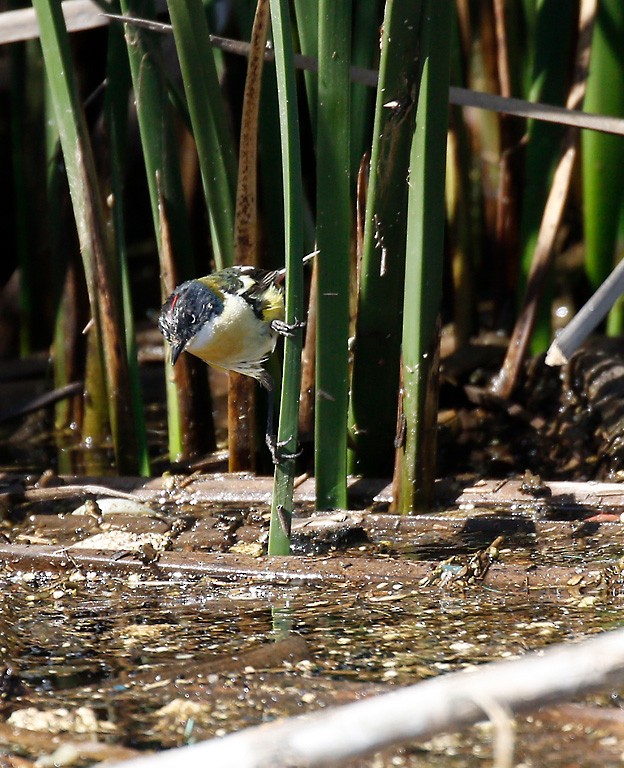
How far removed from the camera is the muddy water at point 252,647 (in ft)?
8.54

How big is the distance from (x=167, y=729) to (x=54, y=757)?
0.92 ft

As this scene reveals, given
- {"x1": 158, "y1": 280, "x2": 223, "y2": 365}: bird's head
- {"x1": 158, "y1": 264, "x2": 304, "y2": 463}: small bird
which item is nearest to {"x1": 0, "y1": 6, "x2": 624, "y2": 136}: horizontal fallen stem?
{"x1": 158, "y1": 264, "x2": 304, "y2": 463}: small bird

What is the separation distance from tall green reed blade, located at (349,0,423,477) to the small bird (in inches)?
13.6

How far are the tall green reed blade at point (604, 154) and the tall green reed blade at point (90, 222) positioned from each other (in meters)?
2.48

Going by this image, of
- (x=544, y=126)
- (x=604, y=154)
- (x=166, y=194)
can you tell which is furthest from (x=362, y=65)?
(x=604, y=154)

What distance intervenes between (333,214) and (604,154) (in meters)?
2.29

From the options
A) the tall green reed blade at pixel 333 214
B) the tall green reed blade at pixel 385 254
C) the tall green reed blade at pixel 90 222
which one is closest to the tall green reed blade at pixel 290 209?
the tall green reed blade at pixel 333 214

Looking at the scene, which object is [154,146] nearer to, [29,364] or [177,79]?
[177,79]

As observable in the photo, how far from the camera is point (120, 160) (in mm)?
4664

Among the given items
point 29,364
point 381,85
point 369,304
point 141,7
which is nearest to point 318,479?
point 369,304

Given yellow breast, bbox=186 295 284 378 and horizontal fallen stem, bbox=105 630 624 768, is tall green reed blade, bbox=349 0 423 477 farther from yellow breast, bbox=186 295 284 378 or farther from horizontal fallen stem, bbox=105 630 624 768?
horizontal fallen stem, bbox=105 630 624 768

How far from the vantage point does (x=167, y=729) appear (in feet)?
8.77

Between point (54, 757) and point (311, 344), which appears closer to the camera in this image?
point (54, 757)

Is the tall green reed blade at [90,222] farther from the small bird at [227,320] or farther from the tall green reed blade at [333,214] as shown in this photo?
the tall green reed blade at [333,214]
